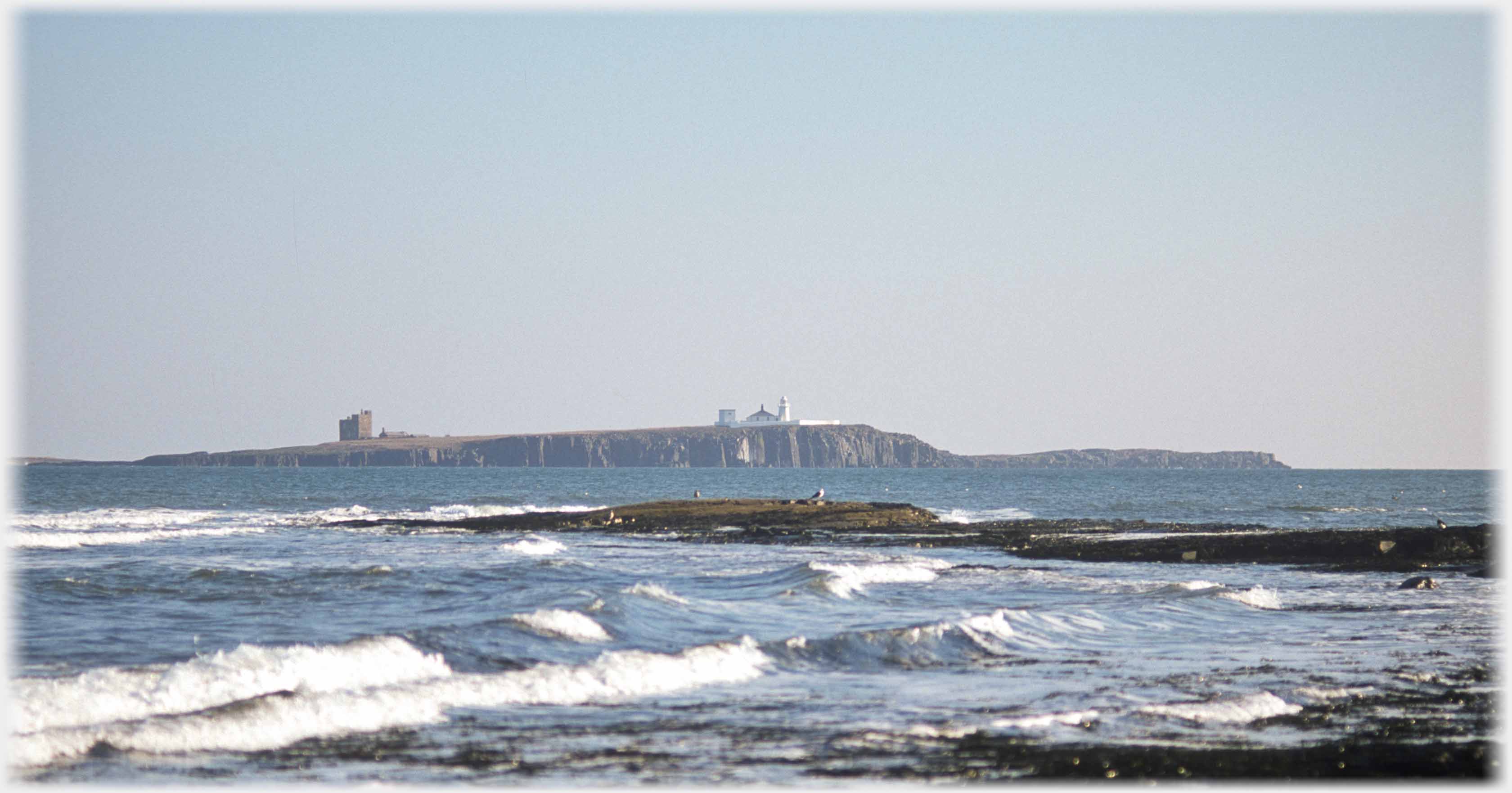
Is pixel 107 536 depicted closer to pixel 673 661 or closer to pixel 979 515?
pixel 673 661

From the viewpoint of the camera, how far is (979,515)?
205 feet

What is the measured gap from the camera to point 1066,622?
2017cm

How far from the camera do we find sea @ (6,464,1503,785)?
11289 mm

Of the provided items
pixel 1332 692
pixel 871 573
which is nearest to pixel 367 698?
pixel 1332 692

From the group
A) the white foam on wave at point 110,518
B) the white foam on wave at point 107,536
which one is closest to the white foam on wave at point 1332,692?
the white foam on wave at point 107,536

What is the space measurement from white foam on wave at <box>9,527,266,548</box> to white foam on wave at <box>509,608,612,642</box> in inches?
972

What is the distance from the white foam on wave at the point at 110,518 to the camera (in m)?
48.6

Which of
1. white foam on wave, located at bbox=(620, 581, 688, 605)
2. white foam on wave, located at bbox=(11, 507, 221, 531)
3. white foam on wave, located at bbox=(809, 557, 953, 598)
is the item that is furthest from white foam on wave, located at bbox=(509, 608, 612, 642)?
white foam on wave, located at bbox=(11, 507, 221, 531)

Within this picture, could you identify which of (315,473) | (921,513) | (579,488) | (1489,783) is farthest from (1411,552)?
(315,473)

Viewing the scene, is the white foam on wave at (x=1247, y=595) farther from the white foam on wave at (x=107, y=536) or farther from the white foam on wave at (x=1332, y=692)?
the white foam on wave at (x=107, y=536)

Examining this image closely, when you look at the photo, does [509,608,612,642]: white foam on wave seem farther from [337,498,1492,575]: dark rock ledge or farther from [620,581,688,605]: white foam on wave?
[337,498,1492,575]: dark rock ledge

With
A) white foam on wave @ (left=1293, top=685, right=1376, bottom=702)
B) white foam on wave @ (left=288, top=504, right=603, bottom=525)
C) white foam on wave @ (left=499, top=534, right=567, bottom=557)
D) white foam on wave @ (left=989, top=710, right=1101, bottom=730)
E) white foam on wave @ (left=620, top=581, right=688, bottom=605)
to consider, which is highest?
white foam on wave @ (left=620, top=581, right=688, bottom=605)

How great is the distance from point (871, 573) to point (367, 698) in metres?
16.7

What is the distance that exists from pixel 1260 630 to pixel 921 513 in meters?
33.9
